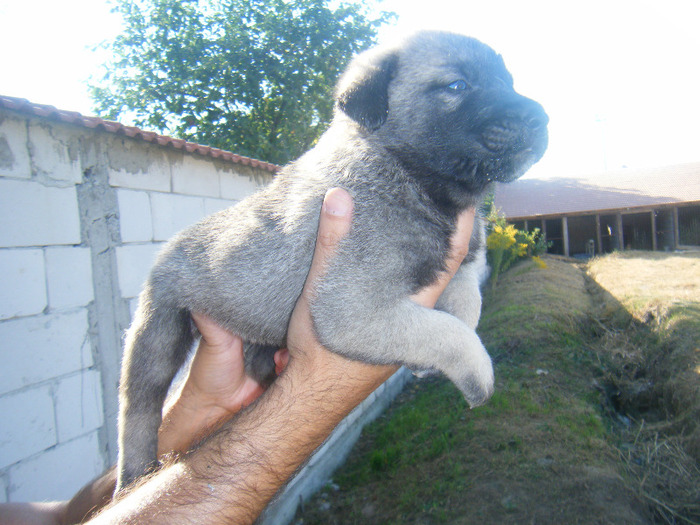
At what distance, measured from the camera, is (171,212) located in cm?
514

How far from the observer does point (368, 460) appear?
6.30 metres

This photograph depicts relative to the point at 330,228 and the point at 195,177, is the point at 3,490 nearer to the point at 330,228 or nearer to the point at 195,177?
the point at 330,228

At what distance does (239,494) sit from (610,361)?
25.7 feet

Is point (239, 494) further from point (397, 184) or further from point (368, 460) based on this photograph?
point (368, 460)

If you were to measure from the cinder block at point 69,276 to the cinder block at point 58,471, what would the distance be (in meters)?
1.10

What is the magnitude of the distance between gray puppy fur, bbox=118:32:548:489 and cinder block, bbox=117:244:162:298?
181 cm

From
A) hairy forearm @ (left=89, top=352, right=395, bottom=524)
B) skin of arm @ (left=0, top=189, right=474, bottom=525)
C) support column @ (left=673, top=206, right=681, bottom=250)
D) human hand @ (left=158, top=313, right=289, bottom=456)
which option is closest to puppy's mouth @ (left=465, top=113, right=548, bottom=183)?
skin of arm @ (left=0, top=189, right=474, bottom=525)

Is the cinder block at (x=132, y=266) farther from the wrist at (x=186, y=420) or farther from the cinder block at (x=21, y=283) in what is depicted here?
the wrist at (x=186, y=420)

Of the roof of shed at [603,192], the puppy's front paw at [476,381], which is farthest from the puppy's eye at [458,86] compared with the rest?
the roof of shed at [603,192]

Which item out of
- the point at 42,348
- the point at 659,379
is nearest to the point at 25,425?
the point at 42,348

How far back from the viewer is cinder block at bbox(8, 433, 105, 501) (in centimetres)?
336

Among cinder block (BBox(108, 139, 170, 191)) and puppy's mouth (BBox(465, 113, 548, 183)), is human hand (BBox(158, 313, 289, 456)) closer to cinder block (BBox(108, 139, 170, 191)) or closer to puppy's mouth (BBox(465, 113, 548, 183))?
puppy's mouth (BBox(465, 113, 548, 183))

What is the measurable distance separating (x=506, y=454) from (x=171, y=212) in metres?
4.49

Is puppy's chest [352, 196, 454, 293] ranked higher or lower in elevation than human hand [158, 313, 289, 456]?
higher
